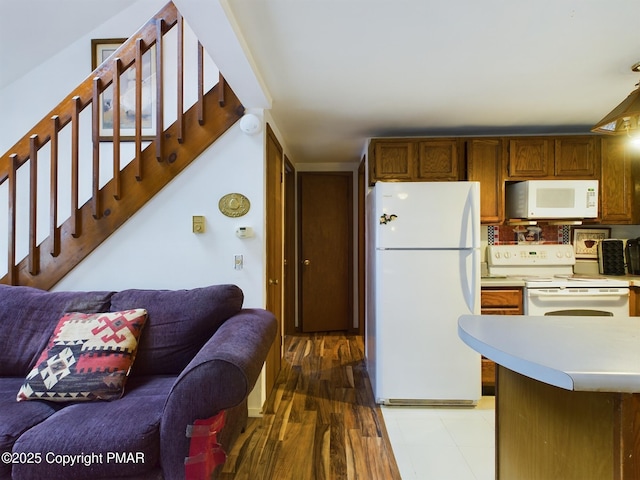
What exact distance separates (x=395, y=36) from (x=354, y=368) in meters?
2.77

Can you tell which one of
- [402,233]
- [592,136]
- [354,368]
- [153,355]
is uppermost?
[592,136]

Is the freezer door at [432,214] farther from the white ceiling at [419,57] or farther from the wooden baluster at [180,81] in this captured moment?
the wooden baluster at [180,81]

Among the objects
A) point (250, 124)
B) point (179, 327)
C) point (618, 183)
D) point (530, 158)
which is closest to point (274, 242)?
point (250, 124)

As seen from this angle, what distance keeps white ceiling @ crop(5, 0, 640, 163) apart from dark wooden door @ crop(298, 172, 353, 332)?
1.43 m

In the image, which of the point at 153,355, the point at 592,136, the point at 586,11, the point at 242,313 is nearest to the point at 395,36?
the point at 586,11

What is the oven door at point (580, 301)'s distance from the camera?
2521mm

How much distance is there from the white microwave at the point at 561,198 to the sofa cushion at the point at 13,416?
3.33 meters

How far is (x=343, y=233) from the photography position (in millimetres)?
4488

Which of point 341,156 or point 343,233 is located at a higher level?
point 341,156

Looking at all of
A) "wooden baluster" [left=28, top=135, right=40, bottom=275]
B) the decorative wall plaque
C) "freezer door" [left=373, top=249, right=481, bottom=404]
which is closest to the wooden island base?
"freezer door" [left=373, top=249, right=481, bottom=404]

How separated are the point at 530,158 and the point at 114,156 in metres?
3.21

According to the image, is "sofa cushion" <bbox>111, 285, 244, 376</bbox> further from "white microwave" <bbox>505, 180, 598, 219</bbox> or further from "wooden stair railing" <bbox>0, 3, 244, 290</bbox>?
"white microwave" <bbox>505, 180, 598, 219</bbox>

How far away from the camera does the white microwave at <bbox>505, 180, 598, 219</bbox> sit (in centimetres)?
272

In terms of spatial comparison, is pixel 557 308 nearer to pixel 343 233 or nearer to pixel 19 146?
pixel 343 233
